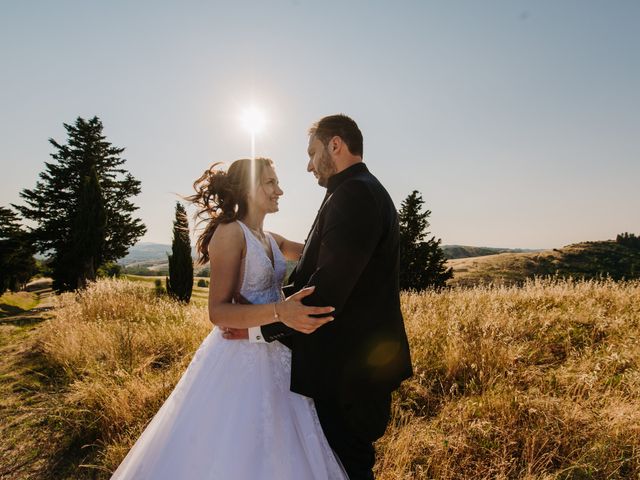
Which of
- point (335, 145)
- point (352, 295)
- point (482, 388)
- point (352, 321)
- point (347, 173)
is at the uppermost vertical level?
point (335, 145)

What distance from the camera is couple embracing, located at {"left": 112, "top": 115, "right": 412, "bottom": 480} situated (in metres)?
1.67

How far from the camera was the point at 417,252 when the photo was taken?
35156 millimetres

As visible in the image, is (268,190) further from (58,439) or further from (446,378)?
(58,439)

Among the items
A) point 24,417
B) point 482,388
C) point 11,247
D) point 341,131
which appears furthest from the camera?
point 11,247

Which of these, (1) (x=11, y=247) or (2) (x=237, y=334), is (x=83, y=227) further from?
(2) (x=237, y=334)

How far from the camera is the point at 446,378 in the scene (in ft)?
13.9

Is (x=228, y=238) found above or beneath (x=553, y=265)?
above

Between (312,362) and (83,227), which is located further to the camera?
(83,227)

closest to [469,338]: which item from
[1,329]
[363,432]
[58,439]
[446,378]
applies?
[446,378]

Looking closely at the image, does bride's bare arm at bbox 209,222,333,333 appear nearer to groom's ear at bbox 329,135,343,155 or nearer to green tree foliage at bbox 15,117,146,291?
groom's ear at bbox 329,135,343,155

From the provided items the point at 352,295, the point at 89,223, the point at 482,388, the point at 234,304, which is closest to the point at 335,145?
the point at 352,295

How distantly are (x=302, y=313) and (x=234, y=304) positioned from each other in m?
0.73

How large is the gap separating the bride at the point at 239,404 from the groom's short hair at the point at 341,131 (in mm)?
912

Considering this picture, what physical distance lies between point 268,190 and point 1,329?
1184 cm
